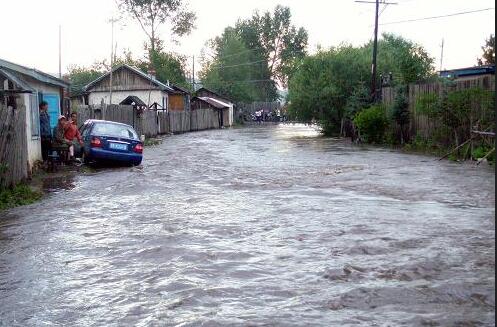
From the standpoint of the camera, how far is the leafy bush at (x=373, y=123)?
28188 mm

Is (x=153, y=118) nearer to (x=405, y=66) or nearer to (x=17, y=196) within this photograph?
(x=405, y=66)

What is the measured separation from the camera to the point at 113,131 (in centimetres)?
1783

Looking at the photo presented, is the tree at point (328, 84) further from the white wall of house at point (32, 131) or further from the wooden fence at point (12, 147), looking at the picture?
the wooden fence at point (12, 147)

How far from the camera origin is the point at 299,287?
5.77m

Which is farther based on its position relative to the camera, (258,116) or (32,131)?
(258,116)

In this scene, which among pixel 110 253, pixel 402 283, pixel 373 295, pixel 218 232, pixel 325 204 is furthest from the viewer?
pixel 325 204

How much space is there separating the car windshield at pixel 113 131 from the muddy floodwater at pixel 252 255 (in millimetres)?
3941

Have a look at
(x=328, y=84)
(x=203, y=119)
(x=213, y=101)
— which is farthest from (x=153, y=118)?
(x=213, y=101)

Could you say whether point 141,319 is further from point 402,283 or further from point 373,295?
point 402,283

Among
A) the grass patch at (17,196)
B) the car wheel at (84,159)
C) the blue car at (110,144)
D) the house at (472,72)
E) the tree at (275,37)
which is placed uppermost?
the tree at (275,37)

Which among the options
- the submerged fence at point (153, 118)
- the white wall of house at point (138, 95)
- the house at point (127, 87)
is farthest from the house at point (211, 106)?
the white wall of house at point (138, 95)

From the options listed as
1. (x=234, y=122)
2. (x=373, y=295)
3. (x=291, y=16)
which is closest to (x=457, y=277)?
(x=373, y=295)

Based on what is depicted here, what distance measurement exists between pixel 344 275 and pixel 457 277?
3.65 feet

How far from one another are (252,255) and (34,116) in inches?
445
